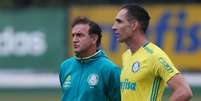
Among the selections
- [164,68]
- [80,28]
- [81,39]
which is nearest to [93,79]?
[81,39]

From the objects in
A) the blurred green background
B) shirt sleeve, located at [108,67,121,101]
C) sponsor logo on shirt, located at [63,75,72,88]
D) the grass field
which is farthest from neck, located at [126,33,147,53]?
the blurred green background

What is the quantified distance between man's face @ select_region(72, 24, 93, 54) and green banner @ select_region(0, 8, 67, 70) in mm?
14102

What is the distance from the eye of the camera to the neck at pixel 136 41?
686 cm

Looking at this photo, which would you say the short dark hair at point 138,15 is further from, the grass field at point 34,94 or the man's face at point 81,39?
the grass field at point 34,94

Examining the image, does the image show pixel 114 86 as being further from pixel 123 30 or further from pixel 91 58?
pixel 123 30

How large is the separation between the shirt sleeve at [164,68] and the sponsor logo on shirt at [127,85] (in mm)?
230

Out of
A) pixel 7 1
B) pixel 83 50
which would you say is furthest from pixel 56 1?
pixel 83 50

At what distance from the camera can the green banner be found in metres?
21.6

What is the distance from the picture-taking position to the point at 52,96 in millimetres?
19328

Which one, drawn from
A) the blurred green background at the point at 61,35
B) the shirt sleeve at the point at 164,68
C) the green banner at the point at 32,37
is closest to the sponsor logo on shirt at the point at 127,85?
the shirt sleeve at the point at 164,68

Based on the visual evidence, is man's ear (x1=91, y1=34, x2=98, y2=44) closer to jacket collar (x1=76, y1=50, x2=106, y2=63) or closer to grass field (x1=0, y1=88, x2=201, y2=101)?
jacket collar (x1=76, y1=50, x2=106, y2=63)

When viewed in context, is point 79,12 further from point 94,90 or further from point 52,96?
point 94,90

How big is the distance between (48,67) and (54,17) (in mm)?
1295

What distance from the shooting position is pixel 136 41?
6.86 m
